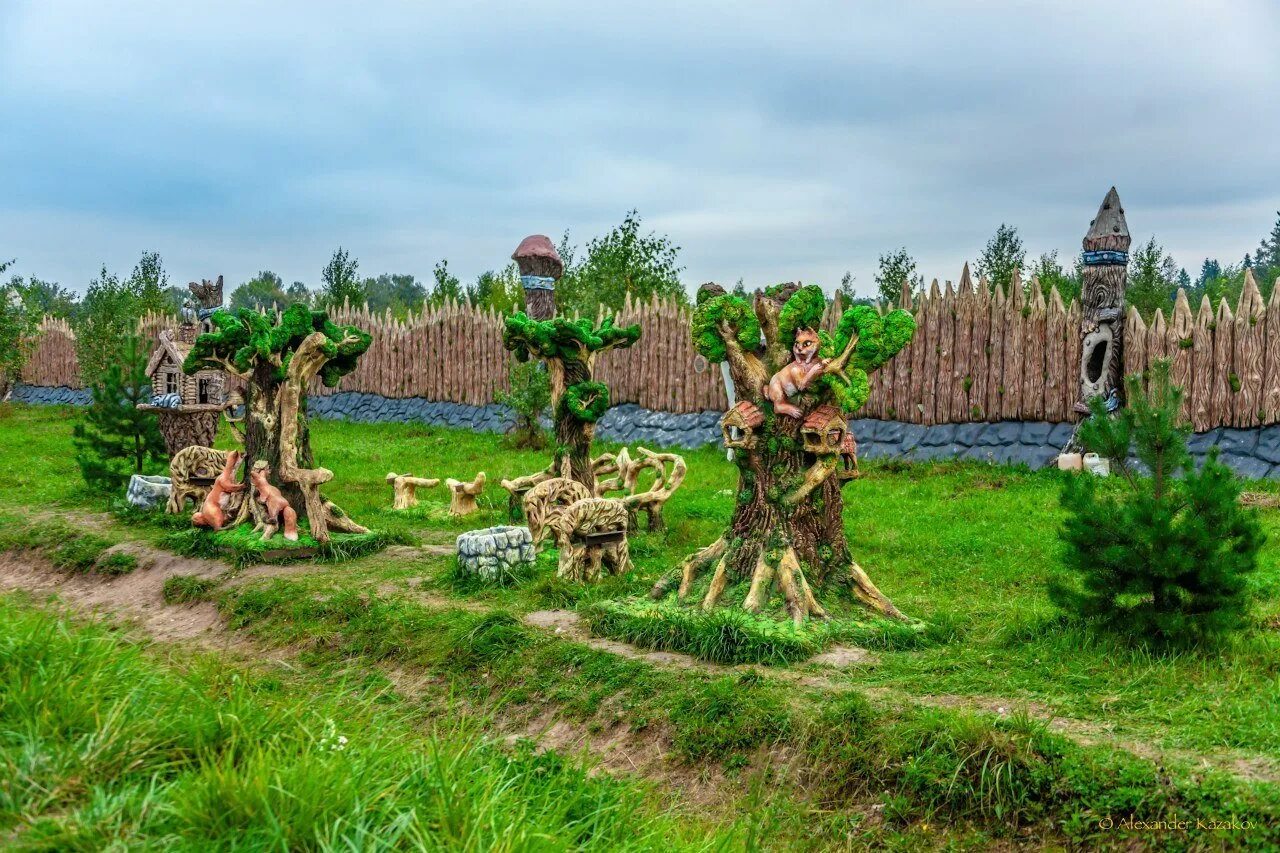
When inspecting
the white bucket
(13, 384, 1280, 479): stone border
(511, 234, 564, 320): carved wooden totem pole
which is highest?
(511, 234, 564, 320): carved wooden totem pole

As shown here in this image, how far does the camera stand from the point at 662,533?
395 inches

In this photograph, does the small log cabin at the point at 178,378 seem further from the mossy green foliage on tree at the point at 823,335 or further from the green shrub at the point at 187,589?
the mossy green foliage on tree at the point at 823,335

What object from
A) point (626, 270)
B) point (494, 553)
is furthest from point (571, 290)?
point (494, 553)

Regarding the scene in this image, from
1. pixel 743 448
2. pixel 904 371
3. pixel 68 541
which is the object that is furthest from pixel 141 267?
pixel 743 448

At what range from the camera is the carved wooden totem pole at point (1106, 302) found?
12367 mm

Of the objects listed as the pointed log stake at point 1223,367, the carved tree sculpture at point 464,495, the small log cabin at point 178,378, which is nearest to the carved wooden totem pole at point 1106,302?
the pointed log stake at point 1223,367

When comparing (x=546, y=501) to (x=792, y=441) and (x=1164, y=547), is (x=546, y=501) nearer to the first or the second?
(x=792, y=441)

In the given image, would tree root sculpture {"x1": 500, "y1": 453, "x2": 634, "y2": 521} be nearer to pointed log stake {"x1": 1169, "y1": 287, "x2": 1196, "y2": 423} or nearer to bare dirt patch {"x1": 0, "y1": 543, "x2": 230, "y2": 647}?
bare dirt patch {"x1": 0, "y1": 543, "x2": 230, "y2": 647}

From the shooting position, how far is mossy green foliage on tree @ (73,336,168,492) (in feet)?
41.7

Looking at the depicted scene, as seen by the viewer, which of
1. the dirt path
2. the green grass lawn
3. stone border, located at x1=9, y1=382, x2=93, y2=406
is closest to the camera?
the green grass lawn

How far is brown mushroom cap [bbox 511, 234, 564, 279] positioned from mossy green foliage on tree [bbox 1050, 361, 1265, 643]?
10407 mm

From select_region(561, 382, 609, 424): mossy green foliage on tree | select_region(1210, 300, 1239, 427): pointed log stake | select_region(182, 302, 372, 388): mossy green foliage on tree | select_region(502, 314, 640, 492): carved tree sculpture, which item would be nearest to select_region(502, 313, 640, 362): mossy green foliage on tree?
select_region(502, 314, 640, 492): carved tree sculpture

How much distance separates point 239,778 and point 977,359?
11652 millimetres

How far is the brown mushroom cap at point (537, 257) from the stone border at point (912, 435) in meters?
2.66
